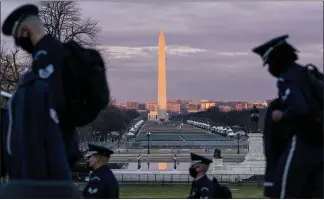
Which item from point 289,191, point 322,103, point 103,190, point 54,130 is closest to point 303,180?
point 289,191

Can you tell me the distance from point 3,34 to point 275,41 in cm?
185

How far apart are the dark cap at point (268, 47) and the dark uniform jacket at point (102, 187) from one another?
2.03 metres

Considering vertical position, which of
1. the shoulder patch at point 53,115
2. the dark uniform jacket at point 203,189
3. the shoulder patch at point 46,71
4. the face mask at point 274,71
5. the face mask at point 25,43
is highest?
the face mask at point 25,43

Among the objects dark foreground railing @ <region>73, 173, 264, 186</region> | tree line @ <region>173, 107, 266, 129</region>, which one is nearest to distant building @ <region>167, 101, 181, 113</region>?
tree line @ <region>173, 107, 266, 129</region>

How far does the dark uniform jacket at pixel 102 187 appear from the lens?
21.7 ft

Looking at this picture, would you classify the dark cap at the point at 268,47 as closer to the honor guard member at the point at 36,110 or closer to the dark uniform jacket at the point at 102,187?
the honor guard member at the point at 36,110

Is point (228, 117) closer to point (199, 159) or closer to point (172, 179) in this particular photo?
point (172, 179)

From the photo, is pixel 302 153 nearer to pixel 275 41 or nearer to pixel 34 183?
pixel 275 41

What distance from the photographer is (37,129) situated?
15.6 feet

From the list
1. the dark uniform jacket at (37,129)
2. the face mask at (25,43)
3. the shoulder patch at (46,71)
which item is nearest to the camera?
the dark uniform jacket at (37,129)

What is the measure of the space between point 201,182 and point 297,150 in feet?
7.62

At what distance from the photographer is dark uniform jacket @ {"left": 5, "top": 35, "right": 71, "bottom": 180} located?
4734mm

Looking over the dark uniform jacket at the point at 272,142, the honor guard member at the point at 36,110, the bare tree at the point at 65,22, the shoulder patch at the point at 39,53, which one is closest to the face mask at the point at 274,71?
the dark uniform jacket at the point at 272,142

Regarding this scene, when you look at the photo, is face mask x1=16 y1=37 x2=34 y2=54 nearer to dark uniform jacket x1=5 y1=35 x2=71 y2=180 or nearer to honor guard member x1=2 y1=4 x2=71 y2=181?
honor guard member x1=2 y1=4 x2=71 y2=181
